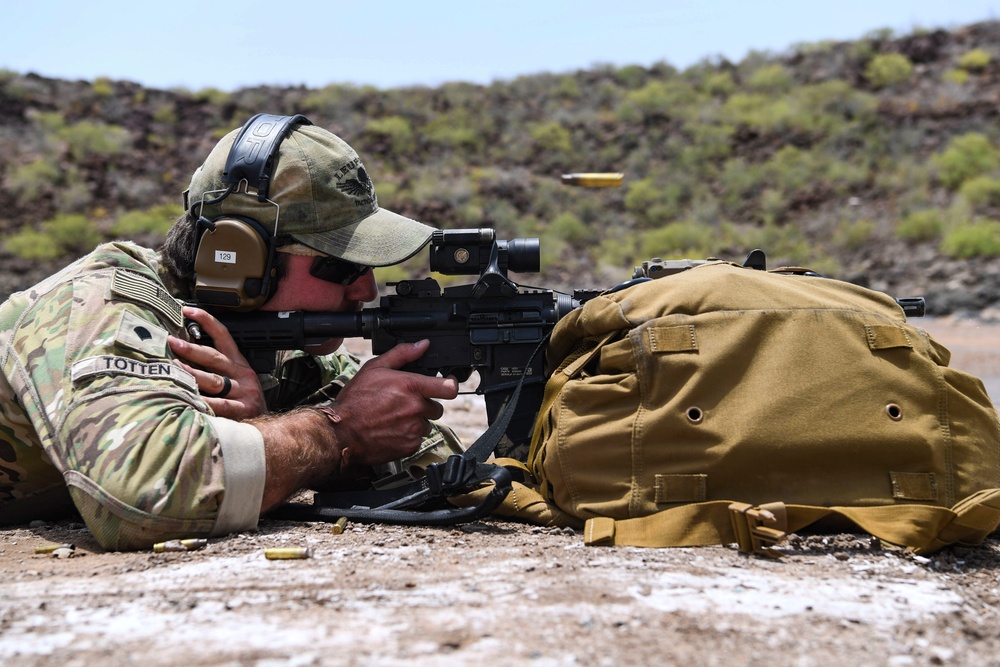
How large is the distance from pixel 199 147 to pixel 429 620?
2377cm

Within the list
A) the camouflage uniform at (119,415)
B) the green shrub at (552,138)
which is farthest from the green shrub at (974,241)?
the camouflage uniform at (119,415)

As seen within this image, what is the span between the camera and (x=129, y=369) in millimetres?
2734

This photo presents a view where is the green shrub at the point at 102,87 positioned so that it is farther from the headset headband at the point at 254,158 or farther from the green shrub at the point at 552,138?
the headset headband at the point at 254,158

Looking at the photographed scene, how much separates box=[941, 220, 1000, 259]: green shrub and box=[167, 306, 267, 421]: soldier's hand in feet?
46.1

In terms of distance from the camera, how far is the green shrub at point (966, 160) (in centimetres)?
1836

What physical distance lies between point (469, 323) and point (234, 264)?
900mm

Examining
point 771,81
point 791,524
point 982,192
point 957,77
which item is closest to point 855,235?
point 982,192

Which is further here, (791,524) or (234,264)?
(234,264)

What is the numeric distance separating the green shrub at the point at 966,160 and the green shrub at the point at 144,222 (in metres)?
16.5

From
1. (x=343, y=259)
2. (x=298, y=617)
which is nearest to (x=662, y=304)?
(x=343, y=259)

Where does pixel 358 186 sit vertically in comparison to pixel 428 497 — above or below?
above

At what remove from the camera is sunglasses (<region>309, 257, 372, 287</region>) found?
3.41 m

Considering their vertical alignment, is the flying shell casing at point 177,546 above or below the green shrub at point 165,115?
below

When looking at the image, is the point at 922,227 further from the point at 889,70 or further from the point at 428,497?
the point at 428,497
